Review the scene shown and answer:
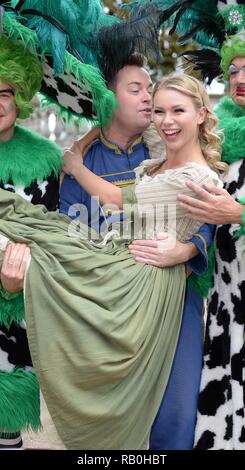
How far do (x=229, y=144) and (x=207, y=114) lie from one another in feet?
0.52

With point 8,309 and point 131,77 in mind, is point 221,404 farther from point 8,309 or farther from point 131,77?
point 131,77

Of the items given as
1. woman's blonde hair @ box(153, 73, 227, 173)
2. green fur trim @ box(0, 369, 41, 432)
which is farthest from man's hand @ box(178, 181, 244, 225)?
green fur trim @ box(0, 369, 41, 432)

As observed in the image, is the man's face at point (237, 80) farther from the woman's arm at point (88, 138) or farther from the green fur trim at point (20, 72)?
the green fur trim at point (20, 72)

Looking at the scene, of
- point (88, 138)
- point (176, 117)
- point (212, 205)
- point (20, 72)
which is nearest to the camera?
point (212, 205)

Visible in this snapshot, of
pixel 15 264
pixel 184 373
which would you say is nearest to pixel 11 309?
pixel 15 264

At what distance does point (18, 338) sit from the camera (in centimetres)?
335

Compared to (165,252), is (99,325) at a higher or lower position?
lower

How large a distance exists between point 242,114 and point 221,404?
126cm

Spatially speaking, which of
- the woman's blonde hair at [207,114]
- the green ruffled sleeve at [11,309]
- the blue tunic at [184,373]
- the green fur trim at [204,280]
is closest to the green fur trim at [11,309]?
the green ruffled sleeve at [11,309]

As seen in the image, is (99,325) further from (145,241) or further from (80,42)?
(80,42)

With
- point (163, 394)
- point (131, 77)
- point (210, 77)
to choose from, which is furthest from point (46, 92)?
point (163, 394)

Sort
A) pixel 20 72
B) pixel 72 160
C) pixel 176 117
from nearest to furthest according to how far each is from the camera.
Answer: pixel 176 117
pixel 20 72
pixel 72 160

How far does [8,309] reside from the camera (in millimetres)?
3217

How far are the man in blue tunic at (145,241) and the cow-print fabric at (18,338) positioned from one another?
0.14 m
